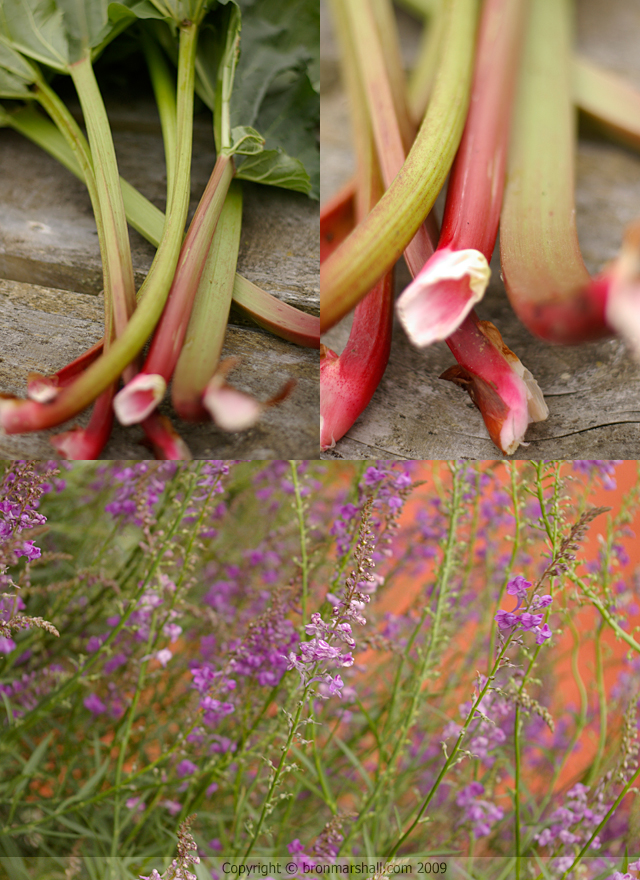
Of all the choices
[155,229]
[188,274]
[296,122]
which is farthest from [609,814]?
[296,122]

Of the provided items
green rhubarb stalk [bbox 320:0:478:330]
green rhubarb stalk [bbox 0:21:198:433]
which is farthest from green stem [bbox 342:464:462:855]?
green rhubarb stalk [bbox 0:21:198:433]

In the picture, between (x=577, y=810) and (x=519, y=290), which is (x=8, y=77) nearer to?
(x=519, y=290)

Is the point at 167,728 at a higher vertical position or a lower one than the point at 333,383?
lower

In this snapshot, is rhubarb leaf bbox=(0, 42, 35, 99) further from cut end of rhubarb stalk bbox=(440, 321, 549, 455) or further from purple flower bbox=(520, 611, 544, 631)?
purple flower bbox=(520, 611, 544, 631)

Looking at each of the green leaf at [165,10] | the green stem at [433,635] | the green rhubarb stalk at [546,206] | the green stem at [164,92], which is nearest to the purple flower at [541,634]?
the green stem at [433,635]

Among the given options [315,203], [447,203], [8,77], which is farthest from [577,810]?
[8,77]

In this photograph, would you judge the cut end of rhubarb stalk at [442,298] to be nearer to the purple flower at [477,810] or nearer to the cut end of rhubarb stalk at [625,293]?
the cut end of rhubarb stalk at [625,293]
